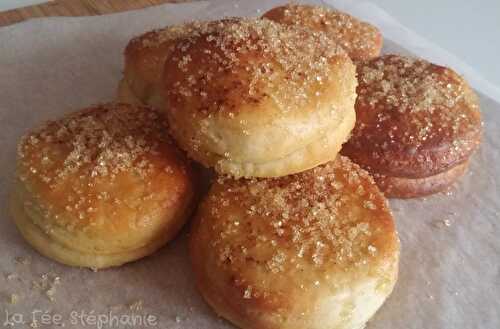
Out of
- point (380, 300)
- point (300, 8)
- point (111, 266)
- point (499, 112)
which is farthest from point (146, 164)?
point (499, 112)

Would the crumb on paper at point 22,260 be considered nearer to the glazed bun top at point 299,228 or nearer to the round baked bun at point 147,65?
the glazed bun top at point 299,228

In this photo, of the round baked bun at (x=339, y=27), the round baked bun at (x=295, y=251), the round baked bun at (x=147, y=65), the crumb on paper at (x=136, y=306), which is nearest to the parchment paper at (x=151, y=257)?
the crumb on paper at (x=136, y=306)

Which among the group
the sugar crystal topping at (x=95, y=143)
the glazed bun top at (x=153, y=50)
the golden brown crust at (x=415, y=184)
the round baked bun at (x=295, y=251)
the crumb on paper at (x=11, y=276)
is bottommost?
the crumb on paper at (x=11, y=276)

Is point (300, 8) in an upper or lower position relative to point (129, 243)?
upper

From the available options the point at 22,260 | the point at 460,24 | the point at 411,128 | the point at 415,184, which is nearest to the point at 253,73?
the point at 411,128

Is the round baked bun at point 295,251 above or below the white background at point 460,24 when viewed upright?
above

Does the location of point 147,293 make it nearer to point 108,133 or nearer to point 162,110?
point 108,133

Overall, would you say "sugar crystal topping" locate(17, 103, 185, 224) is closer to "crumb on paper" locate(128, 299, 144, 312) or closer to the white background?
"crumb on paper" locate(128, 299, 144, 312)

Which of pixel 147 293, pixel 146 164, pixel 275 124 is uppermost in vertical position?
pixel 275 124
